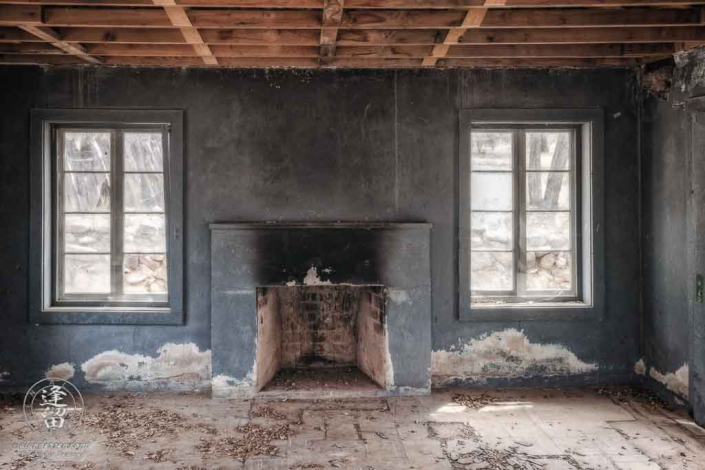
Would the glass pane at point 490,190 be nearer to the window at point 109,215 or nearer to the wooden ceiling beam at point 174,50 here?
the wooden ceiling beam at point 174,50

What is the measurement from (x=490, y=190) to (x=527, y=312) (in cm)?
112

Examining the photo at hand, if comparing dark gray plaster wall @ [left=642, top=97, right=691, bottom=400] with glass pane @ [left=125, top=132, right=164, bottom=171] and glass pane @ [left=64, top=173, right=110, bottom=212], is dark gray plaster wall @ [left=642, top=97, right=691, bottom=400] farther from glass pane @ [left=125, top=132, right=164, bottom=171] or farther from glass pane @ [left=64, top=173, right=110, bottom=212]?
glass pane @ [left=64, top=173, right=110, bottom=212]

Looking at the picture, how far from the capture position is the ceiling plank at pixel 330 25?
10.3ft

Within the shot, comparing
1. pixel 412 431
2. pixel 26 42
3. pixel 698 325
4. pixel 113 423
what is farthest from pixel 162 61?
pixel 698 325

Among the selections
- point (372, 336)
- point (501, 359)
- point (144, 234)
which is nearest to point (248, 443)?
point (372, 336)

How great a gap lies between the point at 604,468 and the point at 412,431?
1.24 m

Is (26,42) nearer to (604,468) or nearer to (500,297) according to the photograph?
(500,297)

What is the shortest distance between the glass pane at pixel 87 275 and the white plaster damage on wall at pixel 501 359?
2958 mm

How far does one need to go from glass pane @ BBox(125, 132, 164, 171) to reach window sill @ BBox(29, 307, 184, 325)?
4.06 feet

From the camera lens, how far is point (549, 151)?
4.79 meters

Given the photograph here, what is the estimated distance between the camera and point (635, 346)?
4668mm

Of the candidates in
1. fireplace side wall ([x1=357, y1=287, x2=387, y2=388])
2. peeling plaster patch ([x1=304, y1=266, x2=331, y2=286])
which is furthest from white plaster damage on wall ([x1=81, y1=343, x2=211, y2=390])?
fireplace side wall ([x1=357, y1=287, x2=387, y2=388])

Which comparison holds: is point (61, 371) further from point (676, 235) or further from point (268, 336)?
point (676, 235)

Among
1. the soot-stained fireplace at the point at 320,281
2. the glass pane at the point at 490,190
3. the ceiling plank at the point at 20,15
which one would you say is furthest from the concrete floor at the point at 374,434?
the ceiling plank at the point at 20,15
